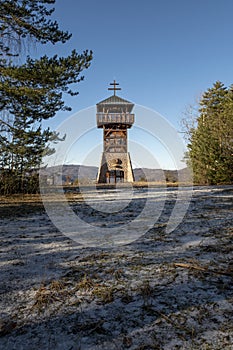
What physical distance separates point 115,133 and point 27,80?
1414 cm

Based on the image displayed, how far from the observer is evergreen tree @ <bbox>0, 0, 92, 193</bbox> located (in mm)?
6082

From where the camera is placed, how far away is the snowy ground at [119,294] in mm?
1298

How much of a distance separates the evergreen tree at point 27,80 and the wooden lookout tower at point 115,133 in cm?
1218

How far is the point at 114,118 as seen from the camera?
19.3 meters

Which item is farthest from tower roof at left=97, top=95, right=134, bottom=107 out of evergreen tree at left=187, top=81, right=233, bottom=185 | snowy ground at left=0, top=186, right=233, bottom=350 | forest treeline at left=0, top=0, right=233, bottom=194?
snowy ground at left=0, top=186, right=233, bottom=350

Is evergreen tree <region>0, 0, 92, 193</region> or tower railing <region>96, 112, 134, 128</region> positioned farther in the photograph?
tower railing <region>96, 112, 134, 128</region>

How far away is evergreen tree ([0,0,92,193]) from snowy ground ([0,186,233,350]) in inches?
164

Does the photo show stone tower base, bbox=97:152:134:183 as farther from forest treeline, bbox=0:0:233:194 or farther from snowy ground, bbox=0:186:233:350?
snowy ground, bbox=0:186:233:350

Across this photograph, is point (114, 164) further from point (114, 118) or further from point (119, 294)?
point (119, 294)

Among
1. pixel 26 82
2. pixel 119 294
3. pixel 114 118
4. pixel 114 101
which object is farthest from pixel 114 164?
pixel 119 294

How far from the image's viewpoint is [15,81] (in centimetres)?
630

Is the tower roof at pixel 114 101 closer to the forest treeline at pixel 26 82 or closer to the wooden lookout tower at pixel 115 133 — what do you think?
the wooden lookout tower at pixel 115 133

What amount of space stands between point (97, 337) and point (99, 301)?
373 mm

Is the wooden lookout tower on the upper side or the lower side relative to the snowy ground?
upper
